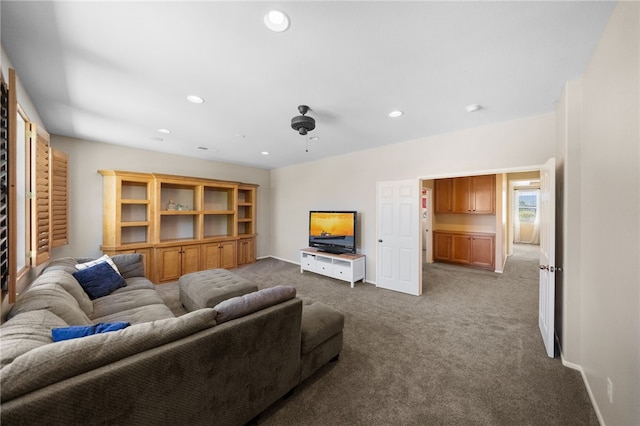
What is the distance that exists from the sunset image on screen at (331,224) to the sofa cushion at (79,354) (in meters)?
3.55

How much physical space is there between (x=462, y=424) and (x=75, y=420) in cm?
205

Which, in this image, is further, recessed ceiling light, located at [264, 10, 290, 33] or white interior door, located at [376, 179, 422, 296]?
white interior door, located at [376, 179, 422, 296]

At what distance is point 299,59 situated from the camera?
5.92 feet

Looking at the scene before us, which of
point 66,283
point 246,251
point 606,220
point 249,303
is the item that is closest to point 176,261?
point 246,251

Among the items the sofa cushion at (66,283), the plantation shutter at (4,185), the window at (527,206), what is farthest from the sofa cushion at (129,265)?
the window at (527,206)

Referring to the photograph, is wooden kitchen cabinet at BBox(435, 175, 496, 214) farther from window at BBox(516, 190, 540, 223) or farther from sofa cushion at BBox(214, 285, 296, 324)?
sofa cushion at BBox(214, 285, 296, 324)

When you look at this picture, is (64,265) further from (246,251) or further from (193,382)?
(246,251)

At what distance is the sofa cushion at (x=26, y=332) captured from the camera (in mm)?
964

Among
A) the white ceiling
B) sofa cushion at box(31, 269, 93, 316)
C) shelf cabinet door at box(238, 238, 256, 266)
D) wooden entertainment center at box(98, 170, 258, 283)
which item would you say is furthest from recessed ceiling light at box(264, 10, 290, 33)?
shelf cabinet door at box(238, 238, 256, 266)

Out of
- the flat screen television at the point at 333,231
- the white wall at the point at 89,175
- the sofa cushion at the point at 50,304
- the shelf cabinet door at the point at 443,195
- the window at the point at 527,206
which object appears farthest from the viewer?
the window at the point at 527,206

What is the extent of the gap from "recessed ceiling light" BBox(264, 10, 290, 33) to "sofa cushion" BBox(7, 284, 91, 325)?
2.36 m

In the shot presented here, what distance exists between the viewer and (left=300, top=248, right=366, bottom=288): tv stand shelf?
427 cm

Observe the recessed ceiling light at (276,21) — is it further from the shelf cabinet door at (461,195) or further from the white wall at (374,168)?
the shelf cabinet door at (461,195)

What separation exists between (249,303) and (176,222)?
173 inches
